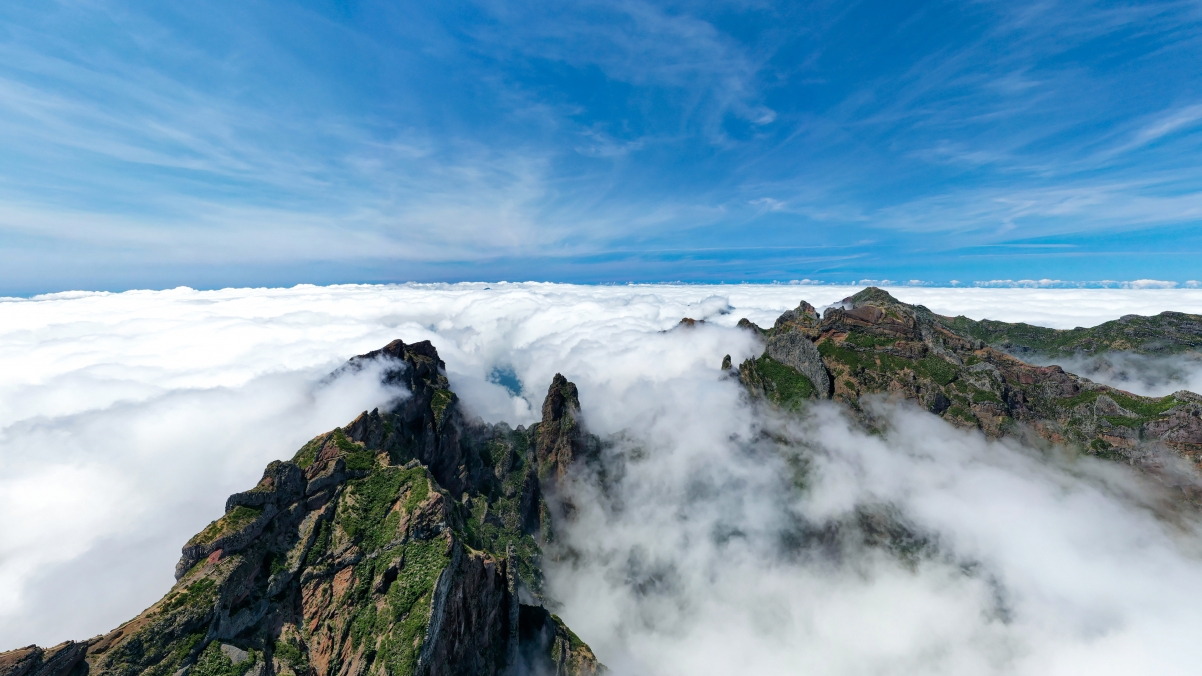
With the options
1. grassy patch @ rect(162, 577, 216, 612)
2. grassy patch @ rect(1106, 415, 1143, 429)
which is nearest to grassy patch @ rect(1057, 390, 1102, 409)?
grassy patch @ rect(1106, 415, 1143, 429)

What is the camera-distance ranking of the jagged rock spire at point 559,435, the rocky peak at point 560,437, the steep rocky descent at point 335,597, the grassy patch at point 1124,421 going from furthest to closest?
the jagged rock spire at point 559,435 → the rocky peak at point 560,437 → the grassy patch at point 1124,421 → the steep rocky descent at point 335,597

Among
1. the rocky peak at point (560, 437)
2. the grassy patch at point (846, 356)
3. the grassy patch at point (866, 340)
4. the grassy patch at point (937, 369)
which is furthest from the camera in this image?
the rocky peak at point (560, 437)

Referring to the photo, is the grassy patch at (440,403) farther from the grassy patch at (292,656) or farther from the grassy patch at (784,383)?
the grassy patch at (784,383)

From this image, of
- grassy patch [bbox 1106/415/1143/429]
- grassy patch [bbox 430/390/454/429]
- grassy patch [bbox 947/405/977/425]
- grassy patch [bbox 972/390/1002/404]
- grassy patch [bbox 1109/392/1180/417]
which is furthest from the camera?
grassy patch [bbox 972/390/1002/404]

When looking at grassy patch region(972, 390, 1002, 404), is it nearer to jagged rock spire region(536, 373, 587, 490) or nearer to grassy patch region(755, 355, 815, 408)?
grassy patch region(755, 355, 815, 408)

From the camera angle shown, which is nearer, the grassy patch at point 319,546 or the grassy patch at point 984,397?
the grassy patch at point 319,546

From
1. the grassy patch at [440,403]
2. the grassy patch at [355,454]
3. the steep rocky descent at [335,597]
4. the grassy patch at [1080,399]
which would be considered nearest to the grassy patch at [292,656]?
the steep rocky descent at [335,597]

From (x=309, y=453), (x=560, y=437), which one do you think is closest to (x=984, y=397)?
(x=560, y=437)
